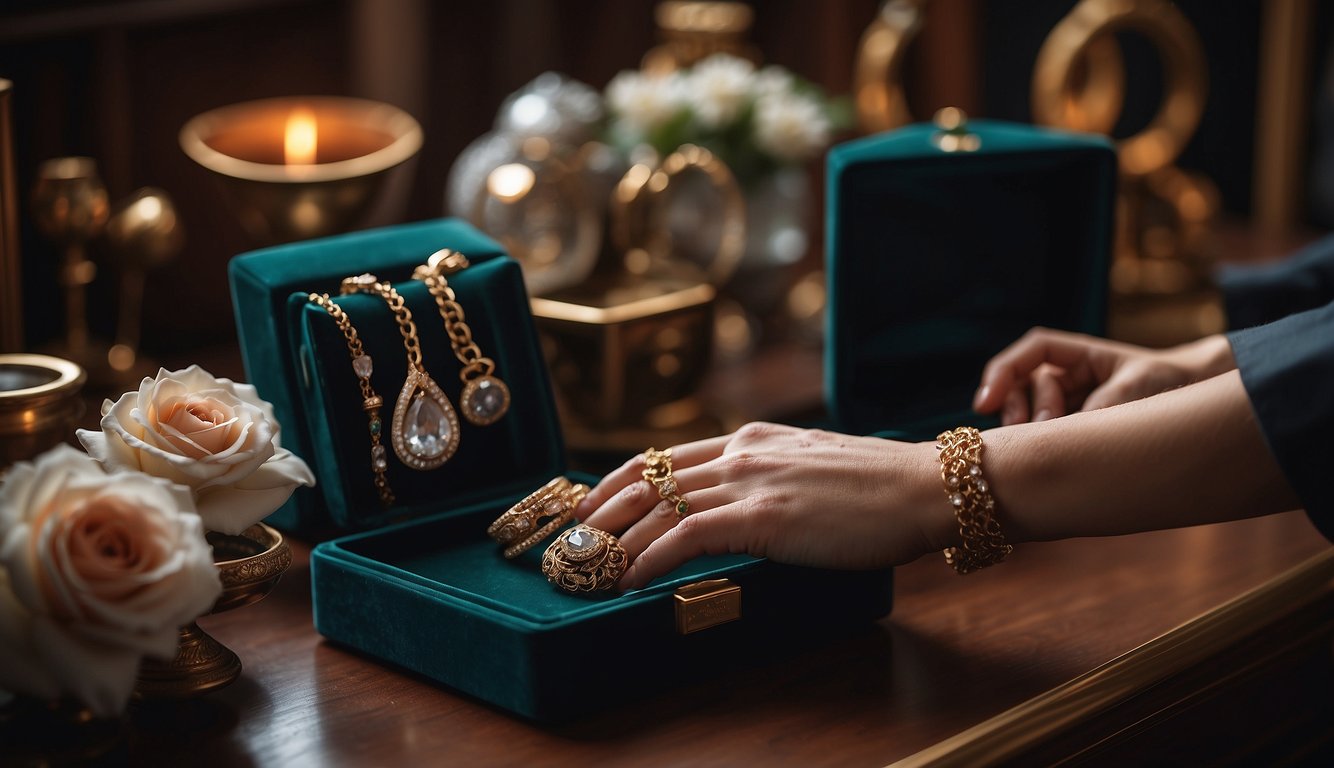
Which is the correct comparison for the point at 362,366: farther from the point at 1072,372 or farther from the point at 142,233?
the point at 1072,372

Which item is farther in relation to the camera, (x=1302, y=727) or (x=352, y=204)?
(x=352, y=204)

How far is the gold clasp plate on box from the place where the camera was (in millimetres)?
896

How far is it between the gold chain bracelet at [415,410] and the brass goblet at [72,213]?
405 millimetres

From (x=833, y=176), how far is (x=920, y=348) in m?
0.20

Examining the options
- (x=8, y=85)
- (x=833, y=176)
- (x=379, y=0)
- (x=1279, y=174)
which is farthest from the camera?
(x=1279, y=174)

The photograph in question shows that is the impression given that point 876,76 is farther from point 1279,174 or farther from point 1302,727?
point 1279,174

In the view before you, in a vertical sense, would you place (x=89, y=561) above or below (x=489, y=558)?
above

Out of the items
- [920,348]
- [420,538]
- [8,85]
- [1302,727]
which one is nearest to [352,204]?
[8,85]

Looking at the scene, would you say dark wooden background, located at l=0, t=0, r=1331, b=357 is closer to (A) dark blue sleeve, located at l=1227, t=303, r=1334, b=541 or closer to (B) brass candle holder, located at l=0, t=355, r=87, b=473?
(B) brass candle holder, located at l=0, t=355, r=87, b=473

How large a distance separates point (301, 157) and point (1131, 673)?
98 cm

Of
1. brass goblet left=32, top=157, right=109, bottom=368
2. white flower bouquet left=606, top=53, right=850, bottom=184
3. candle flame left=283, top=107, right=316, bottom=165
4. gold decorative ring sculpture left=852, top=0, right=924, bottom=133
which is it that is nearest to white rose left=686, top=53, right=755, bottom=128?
white flower bouquet left=606, top=53, right=850, bottom=184

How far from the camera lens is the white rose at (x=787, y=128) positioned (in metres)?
1.65

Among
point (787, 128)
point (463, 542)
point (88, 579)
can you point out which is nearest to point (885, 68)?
point (787, 128)

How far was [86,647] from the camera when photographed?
73cm
